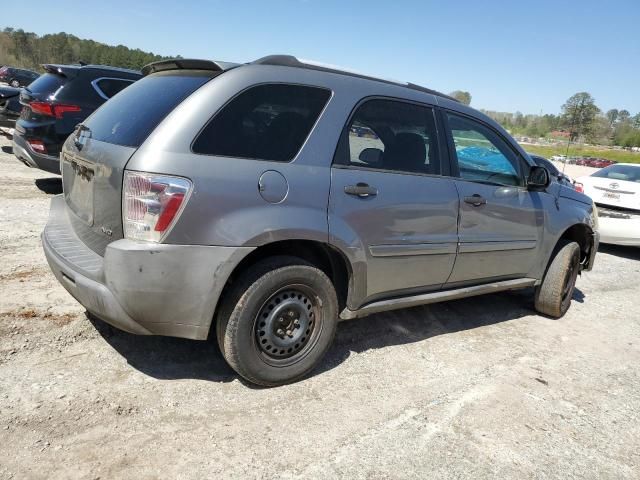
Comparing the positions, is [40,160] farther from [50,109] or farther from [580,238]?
[580,238]

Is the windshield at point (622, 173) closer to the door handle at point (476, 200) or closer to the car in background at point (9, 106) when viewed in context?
the door handle at point (476, 200)

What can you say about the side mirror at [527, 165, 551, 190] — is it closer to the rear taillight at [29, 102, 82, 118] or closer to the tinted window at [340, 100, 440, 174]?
the tinted window at [340, 100, 440, 174]

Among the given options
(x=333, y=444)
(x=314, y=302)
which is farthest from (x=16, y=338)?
(x=333, y=444)

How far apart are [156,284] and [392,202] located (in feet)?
5.08

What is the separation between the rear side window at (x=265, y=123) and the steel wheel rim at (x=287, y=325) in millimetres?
804

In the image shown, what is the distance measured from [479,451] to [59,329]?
2706mm

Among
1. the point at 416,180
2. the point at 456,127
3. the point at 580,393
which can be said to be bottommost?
the point at 580,393

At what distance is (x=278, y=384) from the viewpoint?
3094mm

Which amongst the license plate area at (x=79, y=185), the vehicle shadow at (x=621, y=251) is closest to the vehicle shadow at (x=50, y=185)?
the license plate area at (x=79, y=185)

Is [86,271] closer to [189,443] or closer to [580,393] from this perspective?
[189,443]

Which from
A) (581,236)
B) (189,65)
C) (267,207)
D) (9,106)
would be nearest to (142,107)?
(189,65)

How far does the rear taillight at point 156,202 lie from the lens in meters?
2.52

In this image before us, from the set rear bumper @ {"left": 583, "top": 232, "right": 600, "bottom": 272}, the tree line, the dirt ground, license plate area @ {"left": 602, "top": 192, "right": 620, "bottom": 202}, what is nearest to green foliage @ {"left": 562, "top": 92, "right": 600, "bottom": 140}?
the tree line

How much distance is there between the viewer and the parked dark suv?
268 inches
